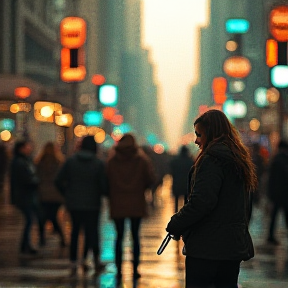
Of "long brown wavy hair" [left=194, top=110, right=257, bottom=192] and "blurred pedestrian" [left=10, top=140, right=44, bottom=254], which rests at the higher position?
"long brown wavy hair" [left=194, top=110, right=257, bottom=192]

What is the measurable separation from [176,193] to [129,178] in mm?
8960

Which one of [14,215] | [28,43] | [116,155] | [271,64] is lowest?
[14,215]

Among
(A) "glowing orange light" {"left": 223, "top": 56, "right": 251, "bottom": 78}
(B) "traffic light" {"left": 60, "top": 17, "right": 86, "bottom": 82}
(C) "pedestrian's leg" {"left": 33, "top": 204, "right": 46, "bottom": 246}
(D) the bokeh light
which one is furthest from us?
(A) "glowing orange light" {"left": 223, "top": 56, "right": 251, "bottom": 78}

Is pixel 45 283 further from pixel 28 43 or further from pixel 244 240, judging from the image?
pixel 28 43

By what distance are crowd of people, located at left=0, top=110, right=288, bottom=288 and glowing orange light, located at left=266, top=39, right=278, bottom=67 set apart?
9.16ft

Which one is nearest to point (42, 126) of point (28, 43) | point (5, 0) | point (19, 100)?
point (19, 100)

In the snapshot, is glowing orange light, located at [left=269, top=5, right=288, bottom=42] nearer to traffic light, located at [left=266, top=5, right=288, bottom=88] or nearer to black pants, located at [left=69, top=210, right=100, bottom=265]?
traffic light, located at [left=266, top=5, right=288, bottom=88]

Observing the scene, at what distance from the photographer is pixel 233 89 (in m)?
112

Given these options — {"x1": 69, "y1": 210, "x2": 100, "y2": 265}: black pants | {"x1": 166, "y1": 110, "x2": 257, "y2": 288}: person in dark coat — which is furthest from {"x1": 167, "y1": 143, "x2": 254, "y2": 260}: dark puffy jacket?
{"x1": 69, "y1": 210, "x2": 100, "y2": 265}: black pants

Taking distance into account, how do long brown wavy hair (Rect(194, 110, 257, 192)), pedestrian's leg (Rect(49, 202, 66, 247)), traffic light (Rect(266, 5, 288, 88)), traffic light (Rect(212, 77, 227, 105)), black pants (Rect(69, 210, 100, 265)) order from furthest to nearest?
1. traffic light (Rect(212, 77, 227, 105))
2. traffic light (Rect(266, 5, 288, 88))
3. pedestrian's leg (Rect(49, 202, 66, 247))
4. black pants (Rect(69, 210, 100, 265))
5. long brown wavy hair (Rect(194, 110, 257, 192))

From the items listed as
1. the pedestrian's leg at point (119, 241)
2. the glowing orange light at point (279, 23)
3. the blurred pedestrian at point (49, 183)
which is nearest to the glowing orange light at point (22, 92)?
the glowing orange light at point (279, 23)

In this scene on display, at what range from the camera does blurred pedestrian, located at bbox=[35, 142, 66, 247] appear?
17375 mm

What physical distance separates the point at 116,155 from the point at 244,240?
664 centimetres

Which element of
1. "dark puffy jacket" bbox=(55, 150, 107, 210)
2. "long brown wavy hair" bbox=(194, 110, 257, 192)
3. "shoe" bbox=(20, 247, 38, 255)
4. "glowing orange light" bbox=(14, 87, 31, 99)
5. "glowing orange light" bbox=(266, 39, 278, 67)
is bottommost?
"shoe" bbox=(20, 247, 38, 255)
